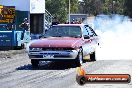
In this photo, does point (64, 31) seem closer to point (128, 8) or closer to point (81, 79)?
point (81, 79)

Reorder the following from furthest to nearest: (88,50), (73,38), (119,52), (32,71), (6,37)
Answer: (6,37) < (119,52) < (88,50) < (73,38) < (32,71)

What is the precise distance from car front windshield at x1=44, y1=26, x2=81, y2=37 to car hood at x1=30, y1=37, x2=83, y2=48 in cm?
44

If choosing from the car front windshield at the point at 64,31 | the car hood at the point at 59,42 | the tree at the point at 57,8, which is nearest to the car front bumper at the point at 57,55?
the car hood at the point at 59,42

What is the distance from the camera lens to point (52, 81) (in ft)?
32.3

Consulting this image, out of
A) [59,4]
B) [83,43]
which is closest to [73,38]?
[83,43]

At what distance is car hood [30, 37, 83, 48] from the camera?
12.4 m

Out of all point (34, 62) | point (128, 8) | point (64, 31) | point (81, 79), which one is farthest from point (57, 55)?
point (128, 8)

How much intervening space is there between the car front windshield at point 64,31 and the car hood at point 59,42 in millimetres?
439

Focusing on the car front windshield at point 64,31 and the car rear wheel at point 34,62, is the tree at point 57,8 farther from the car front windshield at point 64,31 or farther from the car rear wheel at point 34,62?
the car rear wheel at point 34,62

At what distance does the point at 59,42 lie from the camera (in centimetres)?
1258

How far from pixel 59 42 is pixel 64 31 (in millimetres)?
1201

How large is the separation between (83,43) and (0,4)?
18.4 m

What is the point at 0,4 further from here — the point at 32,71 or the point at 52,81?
the point at 52,81

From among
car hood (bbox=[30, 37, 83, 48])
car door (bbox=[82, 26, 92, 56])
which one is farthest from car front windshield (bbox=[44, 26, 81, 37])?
car hood (bbox=[30, 37, 83, 48])
